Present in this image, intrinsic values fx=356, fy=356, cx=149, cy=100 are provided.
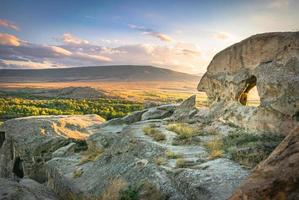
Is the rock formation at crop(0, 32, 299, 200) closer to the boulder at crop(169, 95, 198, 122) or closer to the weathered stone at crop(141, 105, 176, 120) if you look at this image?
the boulder at crop(169, 95, 198, 122)

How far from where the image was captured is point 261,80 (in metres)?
15.7

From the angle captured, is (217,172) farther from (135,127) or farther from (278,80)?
(135,127)

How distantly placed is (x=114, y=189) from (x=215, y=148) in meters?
4.27

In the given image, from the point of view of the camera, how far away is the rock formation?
9763 mm

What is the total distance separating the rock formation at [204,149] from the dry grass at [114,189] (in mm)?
47

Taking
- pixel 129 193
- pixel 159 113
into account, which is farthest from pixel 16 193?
pixel 159 113

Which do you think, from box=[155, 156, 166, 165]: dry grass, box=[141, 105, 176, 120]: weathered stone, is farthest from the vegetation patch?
box=[141, 105, 176, 120]: weathered stone

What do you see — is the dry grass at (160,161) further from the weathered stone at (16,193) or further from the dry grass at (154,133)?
the weathered stone at (16,193)

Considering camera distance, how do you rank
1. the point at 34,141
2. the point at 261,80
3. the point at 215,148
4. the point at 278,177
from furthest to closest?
the point at 34,141, the point at 261,80, the point at 215,148, the point at 278,177

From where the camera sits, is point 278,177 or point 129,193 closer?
point 278,177

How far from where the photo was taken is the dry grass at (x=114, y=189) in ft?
39.3

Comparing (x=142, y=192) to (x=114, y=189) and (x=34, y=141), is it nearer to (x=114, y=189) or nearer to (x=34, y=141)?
(x=114, y=189)

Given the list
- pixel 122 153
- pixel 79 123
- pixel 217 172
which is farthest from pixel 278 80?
pixel 79 123

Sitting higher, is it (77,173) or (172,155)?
(172,155)
